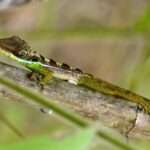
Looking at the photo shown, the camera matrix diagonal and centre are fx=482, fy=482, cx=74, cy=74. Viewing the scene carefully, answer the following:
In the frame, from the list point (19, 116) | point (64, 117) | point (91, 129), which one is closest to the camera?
point (91, 129)

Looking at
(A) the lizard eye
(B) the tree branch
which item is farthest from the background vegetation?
(A) the lizard eye

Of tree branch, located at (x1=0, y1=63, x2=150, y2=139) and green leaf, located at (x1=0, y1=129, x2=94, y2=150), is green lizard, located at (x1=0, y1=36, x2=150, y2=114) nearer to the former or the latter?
tree branch, located at (x1=0, y1=63, x2=150, y2=139)

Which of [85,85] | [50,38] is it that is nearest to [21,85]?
[85,85]

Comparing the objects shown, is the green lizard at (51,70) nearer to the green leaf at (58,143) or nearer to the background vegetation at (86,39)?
the background vegetation at (86,39)

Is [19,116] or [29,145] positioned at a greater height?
[19,116]

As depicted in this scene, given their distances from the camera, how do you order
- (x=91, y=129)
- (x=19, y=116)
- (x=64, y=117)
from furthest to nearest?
(x=19, y=116), (x=64, y=117), (x=91, y=129)

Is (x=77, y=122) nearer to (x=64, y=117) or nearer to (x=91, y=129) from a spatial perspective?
(x=64, y=117)

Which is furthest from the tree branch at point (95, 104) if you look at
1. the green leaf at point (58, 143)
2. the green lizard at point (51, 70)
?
the green leaf at point (58, 143)
